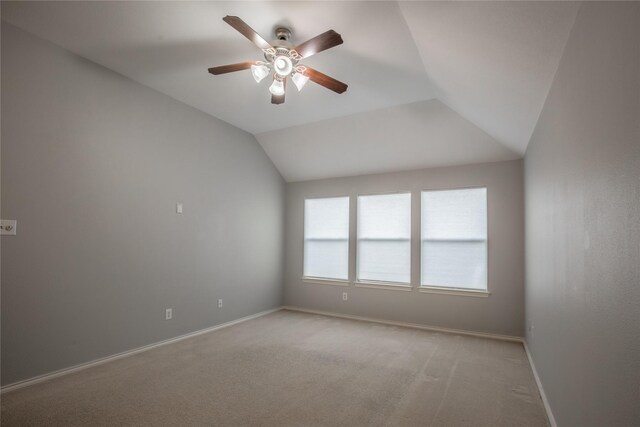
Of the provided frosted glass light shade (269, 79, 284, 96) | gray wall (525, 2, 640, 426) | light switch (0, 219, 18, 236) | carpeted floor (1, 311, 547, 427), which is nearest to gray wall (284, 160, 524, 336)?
carpeted floor (1, 311, 547, 427)

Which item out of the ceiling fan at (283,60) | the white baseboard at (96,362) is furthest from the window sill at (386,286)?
the ceiling fan at (283,60)

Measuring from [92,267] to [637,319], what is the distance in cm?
396

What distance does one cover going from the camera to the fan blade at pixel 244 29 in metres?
2.12

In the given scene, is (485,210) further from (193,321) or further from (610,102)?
(193,321)

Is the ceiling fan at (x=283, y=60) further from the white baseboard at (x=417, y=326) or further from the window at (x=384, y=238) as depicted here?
the white baseboard at (x=417, y=326)

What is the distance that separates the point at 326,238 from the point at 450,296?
7.32 ft

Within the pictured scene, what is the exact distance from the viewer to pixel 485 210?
456cm

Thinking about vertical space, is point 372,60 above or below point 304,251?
above

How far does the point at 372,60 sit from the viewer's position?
303cm

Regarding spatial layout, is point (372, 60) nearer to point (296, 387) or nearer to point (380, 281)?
point (296, 387)

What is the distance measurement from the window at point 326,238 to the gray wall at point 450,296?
0.13 metres

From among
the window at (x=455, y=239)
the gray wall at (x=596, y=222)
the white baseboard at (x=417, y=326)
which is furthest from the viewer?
the window at (x=455, y=239)

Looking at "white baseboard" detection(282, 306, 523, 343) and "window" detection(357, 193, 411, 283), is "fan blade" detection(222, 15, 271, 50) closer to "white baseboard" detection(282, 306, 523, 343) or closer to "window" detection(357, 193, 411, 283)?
"window" detection(357, 193, 411, 283)

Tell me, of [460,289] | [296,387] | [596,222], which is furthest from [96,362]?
[460,289]
